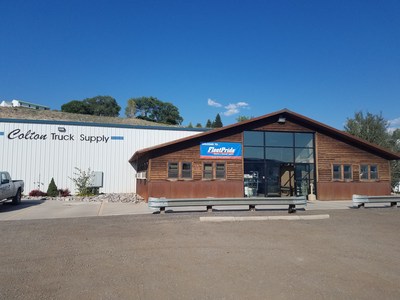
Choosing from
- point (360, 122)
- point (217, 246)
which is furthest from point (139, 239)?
point (360, 122)

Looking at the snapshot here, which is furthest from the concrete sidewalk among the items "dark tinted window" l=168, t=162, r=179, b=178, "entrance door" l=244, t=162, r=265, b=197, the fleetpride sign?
the fleetpride sign

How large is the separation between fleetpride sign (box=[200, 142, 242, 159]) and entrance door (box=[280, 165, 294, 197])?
3.37 metres

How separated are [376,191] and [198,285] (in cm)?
2052

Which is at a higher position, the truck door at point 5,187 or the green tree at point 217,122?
the green tree at point 217,122

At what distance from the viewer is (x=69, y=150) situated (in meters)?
24.5

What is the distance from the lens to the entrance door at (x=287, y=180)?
2119cm

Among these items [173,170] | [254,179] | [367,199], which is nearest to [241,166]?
[254,179]

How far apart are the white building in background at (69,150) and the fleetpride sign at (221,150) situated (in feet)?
24.7

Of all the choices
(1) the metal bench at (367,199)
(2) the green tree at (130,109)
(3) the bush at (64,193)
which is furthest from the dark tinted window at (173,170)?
(2) the green tree at (130,109)

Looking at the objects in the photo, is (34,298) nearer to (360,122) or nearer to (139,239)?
(139,239)

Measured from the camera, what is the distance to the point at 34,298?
171 inches

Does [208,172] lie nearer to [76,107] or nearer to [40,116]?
[40,116]

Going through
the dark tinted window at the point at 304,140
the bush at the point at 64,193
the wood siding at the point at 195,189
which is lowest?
the bush at the point at 64,193

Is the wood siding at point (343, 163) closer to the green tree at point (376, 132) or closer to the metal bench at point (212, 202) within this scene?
the metal bench at point (212, 202)
